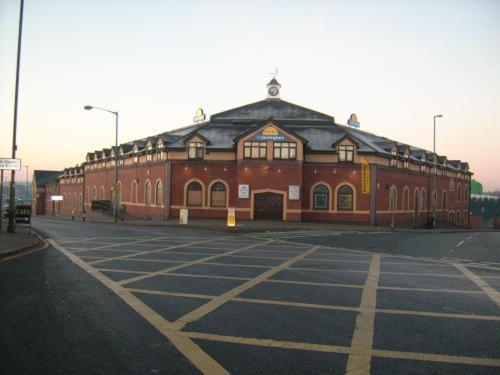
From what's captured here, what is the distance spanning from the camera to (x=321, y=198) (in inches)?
1571

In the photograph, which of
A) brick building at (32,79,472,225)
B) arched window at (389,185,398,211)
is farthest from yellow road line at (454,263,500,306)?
arched window at (389,185,398,211)

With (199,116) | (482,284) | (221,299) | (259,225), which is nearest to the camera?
(221,299)

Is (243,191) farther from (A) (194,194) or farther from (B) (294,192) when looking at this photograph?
(A) (194,194)

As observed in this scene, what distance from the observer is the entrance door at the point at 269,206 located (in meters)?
38.7

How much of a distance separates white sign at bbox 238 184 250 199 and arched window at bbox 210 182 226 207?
7.19 feet

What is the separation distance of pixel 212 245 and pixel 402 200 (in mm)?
31494

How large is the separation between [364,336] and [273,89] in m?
45.6

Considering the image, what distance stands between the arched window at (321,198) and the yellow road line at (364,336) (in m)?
29.5

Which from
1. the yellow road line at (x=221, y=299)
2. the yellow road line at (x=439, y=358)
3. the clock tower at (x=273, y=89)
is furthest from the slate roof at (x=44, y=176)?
the yellow road line at (x=439, y=358)

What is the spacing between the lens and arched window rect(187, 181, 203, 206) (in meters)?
40.6

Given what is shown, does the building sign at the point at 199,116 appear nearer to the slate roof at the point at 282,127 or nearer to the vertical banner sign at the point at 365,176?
the slate roof at the point at 282,127

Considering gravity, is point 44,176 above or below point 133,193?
above

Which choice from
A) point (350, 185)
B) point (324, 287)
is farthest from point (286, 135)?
point (324, 287)

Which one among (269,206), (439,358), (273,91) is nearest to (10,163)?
(439,358)
